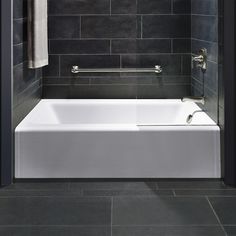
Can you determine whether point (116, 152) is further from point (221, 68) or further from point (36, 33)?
point (36, 33)

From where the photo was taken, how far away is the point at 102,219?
8.99 feet

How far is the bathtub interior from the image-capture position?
3693 mm

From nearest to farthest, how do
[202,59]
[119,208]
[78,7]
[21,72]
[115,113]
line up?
[119,208] < [21,72] < [202,59] < [115,113] < [78,7]

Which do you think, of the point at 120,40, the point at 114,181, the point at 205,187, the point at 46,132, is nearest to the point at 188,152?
the point at 205,187

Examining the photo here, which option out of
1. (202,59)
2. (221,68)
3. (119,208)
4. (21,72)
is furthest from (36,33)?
(119,208)

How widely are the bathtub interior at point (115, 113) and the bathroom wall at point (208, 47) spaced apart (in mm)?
126

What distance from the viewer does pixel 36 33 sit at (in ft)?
13.0

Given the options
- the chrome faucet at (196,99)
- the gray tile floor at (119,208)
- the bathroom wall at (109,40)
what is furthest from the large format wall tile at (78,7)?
the gray tile floor at (119,208)

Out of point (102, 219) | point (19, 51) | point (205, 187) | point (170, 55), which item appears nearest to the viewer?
point (102, 219)

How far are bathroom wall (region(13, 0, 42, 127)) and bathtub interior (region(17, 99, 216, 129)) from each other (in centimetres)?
8

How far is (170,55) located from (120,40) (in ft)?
1.56

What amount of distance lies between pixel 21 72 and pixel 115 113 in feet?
3.11

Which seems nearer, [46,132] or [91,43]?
[46,132]

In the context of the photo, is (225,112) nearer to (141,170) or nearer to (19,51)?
(141,170)
